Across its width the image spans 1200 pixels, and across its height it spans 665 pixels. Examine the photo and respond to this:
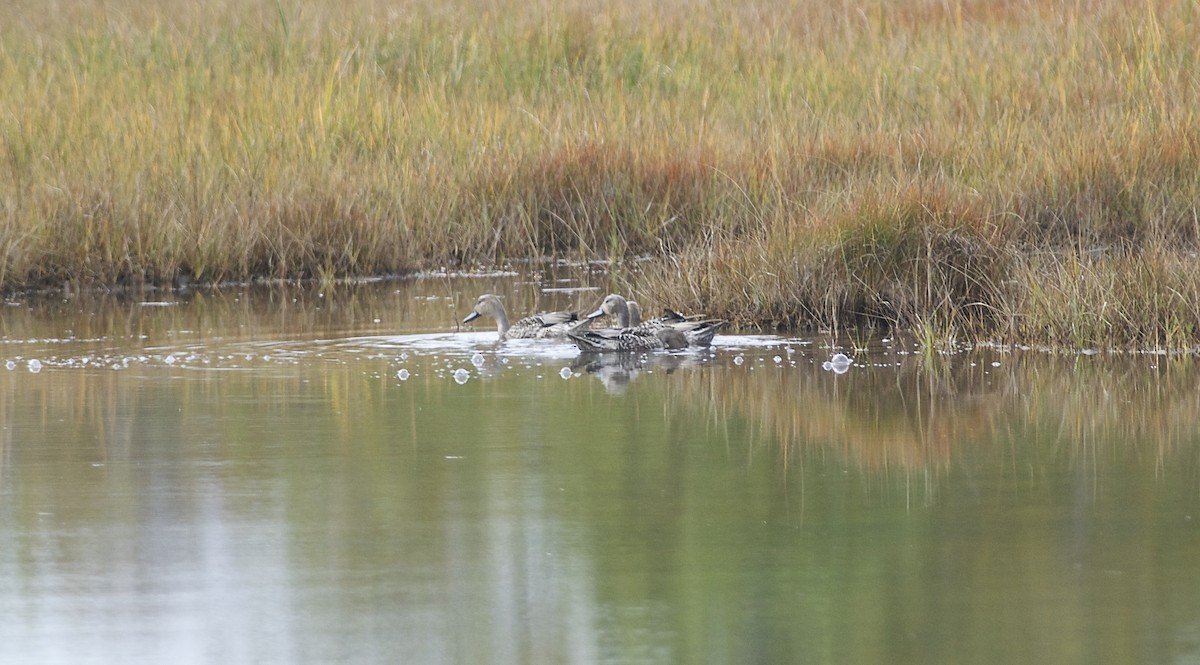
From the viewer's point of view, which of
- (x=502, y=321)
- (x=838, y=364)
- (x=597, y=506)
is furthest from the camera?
(x=502, y=321)

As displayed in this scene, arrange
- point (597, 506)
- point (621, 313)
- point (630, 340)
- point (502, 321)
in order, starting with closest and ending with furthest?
point (597, 506) → point (630, 340) → point (621, 313) → point (502, 321)

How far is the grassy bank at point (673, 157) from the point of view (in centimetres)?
1079

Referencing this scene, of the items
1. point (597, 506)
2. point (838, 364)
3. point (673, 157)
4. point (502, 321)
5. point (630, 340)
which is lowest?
point (597, 506)

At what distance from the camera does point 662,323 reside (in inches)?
409

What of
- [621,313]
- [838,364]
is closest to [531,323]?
[621,313]

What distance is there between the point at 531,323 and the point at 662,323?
730mm

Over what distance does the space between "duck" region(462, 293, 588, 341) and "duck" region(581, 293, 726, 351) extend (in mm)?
131

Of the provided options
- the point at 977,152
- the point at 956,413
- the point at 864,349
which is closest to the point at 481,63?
the point at 977,152

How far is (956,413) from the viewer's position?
7.98 metres

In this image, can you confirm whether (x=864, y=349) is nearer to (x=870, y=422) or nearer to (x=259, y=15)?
(x=870, y=422)

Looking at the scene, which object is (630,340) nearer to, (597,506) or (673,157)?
(597,506)

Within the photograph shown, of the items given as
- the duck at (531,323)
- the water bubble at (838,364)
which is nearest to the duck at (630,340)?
the duck at (531,323)

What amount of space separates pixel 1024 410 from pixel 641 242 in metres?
6.61

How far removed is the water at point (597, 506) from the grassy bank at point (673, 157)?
828 mm
